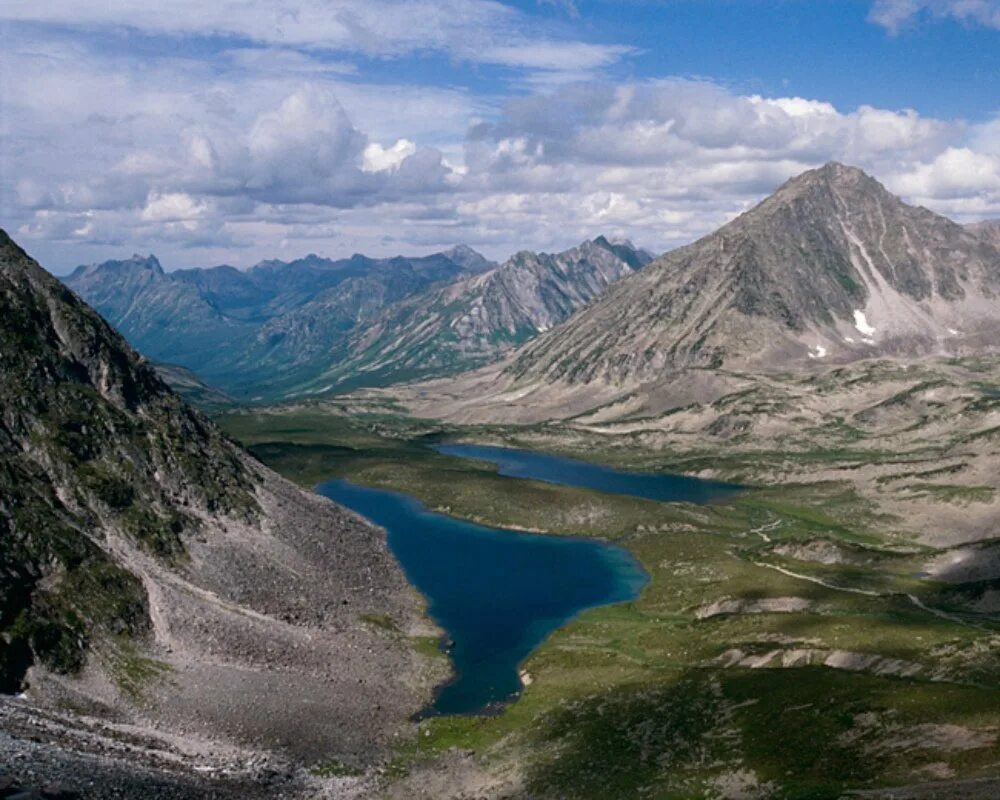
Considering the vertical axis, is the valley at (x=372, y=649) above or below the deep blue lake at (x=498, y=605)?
above

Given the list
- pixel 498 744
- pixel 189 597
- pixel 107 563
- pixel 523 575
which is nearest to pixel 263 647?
pixel 189 597

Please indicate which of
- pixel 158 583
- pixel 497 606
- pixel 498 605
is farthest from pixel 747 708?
pixel 158 583

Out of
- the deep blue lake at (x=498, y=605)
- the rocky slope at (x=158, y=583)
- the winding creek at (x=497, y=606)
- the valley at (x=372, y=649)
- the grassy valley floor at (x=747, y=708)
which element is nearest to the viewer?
the grassy valley floor at (x=747, y=708)

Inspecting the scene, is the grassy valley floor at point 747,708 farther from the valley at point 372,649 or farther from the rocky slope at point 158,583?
the rocky slope at point 158,583

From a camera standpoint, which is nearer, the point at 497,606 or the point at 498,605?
the point at 497,606

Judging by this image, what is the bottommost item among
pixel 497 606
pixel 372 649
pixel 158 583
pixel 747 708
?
pixel 497 606

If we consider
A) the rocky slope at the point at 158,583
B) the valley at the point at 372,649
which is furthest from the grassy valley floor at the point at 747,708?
the rocky slope at the point at 158,583

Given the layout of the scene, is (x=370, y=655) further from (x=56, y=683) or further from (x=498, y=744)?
(x=56, y=683)

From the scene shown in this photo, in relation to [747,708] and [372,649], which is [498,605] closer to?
[372,649]
